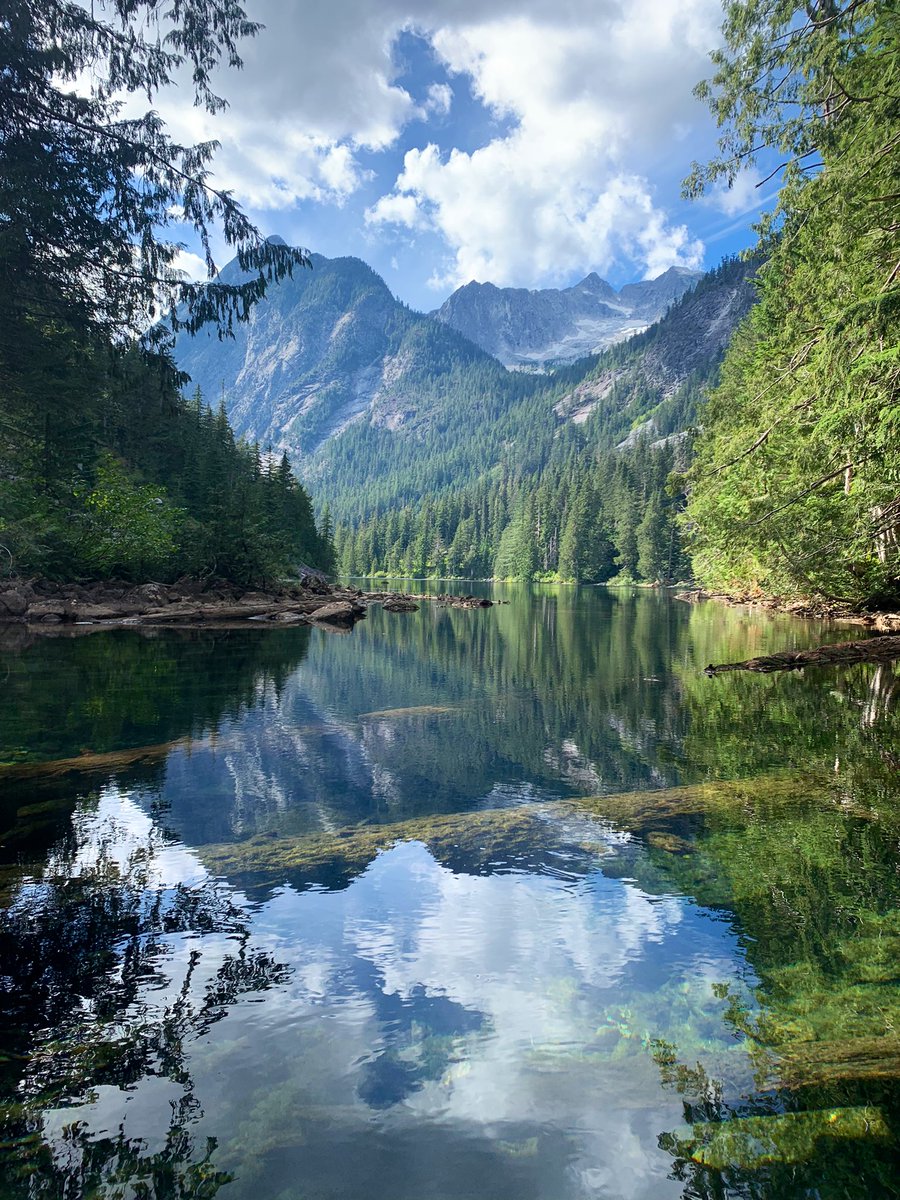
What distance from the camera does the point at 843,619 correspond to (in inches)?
1152

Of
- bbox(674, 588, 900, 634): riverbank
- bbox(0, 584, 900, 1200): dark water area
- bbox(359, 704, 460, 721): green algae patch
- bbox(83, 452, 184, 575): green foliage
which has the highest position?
bbox(83, 452, 184, 575): green foliage

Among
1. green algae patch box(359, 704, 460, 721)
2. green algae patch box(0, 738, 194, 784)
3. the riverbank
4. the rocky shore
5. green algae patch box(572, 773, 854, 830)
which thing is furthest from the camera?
A: the rocky shore

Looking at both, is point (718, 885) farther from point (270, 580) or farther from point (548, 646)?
point (270, 580)

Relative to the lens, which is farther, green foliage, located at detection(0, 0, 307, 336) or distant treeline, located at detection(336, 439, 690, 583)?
distant treeline, located at detection(336, 439, 690, 583)

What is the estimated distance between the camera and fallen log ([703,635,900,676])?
56.9 ft

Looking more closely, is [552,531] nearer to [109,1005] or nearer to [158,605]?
[158,605]

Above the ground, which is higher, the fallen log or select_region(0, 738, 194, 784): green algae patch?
the fallen log

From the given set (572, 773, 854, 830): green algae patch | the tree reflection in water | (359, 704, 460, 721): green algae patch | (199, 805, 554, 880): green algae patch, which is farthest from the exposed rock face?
the tree reflection in water

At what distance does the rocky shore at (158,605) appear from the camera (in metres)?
29.4

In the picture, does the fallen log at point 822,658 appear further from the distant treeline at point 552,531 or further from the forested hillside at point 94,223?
the distant treeline at point 552,531

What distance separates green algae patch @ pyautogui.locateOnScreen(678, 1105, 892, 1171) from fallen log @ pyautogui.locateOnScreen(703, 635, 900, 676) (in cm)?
1554

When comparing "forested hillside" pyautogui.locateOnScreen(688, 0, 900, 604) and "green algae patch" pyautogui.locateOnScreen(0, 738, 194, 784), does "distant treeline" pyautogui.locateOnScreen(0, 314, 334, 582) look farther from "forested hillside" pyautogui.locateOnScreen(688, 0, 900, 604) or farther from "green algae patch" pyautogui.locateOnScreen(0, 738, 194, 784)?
"forested hillside" pyautogui.locateOnScreen(688, 0, 900, 604)

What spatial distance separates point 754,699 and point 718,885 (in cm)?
939

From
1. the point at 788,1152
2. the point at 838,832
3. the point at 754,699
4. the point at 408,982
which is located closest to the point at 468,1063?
the point at 408,982
